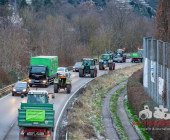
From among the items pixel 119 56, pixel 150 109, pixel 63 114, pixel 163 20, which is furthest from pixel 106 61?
pixel 150 109

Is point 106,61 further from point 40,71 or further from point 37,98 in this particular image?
point 37,98

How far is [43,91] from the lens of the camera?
17.6 meters

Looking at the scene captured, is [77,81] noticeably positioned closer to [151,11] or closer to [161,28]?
[161,28]

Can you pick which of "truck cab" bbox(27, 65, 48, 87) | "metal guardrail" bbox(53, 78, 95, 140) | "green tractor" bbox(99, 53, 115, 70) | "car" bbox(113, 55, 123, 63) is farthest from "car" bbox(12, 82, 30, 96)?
"car" bbox(113, 55, 123, 63)

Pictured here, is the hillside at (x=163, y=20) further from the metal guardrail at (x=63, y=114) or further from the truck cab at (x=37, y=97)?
the truck cab at (x=37, y=97)

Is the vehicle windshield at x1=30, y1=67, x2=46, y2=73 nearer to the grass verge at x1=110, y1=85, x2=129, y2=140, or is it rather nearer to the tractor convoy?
the tractor convoy

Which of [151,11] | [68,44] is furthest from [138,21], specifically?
[151,11]

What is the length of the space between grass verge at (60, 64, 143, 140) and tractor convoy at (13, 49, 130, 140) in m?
2.17

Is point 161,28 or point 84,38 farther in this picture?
point 84,38

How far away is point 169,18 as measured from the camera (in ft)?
103

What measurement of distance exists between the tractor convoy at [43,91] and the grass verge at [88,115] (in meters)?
2.17

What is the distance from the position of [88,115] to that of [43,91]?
707 cm

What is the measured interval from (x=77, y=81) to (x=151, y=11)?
132m

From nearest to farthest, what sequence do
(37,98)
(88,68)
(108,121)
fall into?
1. (37,98)
2. (108,121)
3. (88,68)
